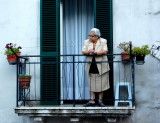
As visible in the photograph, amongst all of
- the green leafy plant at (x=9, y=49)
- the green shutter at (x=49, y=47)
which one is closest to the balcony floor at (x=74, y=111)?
the green shutter at (x=49, y=47)

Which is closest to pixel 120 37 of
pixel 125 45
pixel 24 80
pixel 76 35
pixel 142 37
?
pixel 125 45

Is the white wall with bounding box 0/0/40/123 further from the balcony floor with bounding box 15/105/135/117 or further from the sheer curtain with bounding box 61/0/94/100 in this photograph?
the balcony floor with bounding box 15/105/135/117

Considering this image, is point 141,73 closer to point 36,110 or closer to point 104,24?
point 104,24

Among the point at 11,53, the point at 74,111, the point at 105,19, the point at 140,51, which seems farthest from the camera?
the point at 105,19

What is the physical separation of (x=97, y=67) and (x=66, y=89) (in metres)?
1.04

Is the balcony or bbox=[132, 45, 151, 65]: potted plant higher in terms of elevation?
bbox=[132, 45, 151, 65]: potted plant

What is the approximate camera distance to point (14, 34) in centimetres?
1134

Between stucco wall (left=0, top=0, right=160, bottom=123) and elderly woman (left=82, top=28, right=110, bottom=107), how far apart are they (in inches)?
21.6

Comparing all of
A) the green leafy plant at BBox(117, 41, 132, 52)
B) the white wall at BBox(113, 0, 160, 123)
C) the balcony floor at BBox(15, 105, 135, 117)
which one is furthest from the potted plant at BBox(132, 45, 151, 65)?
the balcony floor at BBox(15, 105, 135, 117)

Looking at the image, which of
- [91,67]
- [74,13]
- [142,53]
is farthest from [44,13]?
[142,53]

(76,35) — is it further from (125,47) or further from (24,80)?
(24,80)

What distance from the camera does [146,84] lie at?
1100 centimetres

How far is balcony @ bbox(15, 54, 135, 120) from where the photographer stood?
10398 millimetres

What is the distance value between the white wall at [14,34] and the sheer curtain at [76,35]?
66cm
